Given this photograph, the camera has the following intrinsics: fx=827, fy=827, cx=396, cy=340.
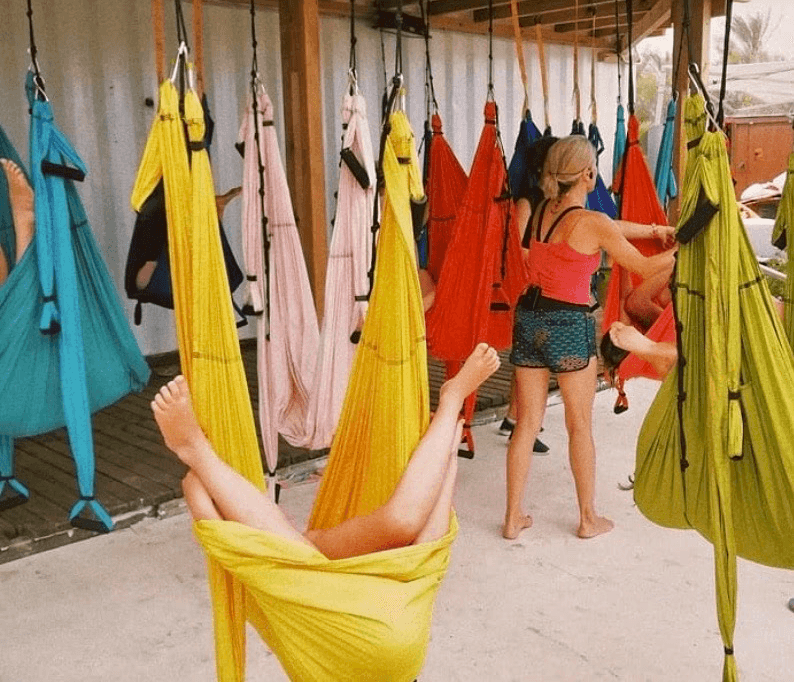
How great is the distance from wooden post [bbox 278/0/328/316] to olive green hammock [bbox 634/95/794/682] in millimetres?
1954

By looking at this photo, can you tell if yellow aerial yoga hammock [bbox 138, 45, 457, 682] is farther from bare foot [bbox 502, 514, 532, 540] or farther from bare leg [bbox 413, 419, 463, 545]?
bare foot [bbox 502, 514, 532, 540]


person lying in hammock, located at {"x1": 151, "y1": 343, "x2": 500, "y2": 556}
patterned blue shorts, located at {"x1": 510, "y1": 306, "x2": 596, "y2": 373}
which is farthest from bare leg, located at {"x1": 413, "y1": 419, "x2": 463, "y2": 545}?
patterned blue shorts, located at {"x1": 510, "y1": 306, "x2": 596, "y2": 373}

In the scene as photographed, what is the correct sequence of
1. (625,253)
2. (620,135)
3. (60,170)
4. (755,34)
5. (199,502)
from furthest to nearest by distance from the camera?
(755,34), (620,135), (625,253), (60,170), (199,502)

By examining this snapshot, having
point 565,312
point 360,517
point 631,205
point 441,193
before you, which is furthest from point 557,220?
point 360,517

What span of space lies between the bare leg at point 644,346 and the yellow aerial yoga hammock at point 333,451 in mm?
419

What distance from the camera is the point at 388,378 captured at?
1616 mm

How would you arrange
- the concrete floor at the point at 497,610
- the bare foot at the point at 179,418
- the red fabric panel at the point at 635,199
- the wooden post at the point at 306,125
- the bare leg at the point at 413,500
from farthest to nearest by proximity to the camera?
1. the wooden post at the point at 306,125
2. the red fabric panel at the point at 635,199
3. the concrete floor at the point at 497,610
4. the bare leg at the point at 413,500
5. the bare foot at the point at 179,418

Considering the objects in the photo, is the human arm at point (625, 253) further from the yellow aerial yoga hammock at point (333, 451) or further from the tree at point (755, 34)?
the tree at point (755, 34)

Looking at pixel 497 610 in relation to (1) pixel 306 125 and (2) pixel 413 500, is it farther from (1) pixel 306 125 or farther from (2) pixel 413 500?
(1) pixel 306 125

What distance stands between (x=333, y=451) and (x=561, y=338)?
93 cm

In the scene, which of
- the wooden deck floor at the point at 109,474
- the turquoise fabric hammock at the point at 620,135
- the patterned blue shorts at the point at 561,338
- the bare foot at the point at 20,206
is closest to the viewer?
the bare foot at the point at 20,206

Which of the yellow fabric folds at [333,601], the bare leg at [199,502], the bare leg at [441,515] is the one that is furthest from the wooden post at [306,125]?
the yellow fabric folds at [333,601]

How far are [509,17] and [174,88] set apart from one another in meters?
3.85

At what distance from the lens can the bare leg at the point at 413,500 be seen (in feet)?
4.89
